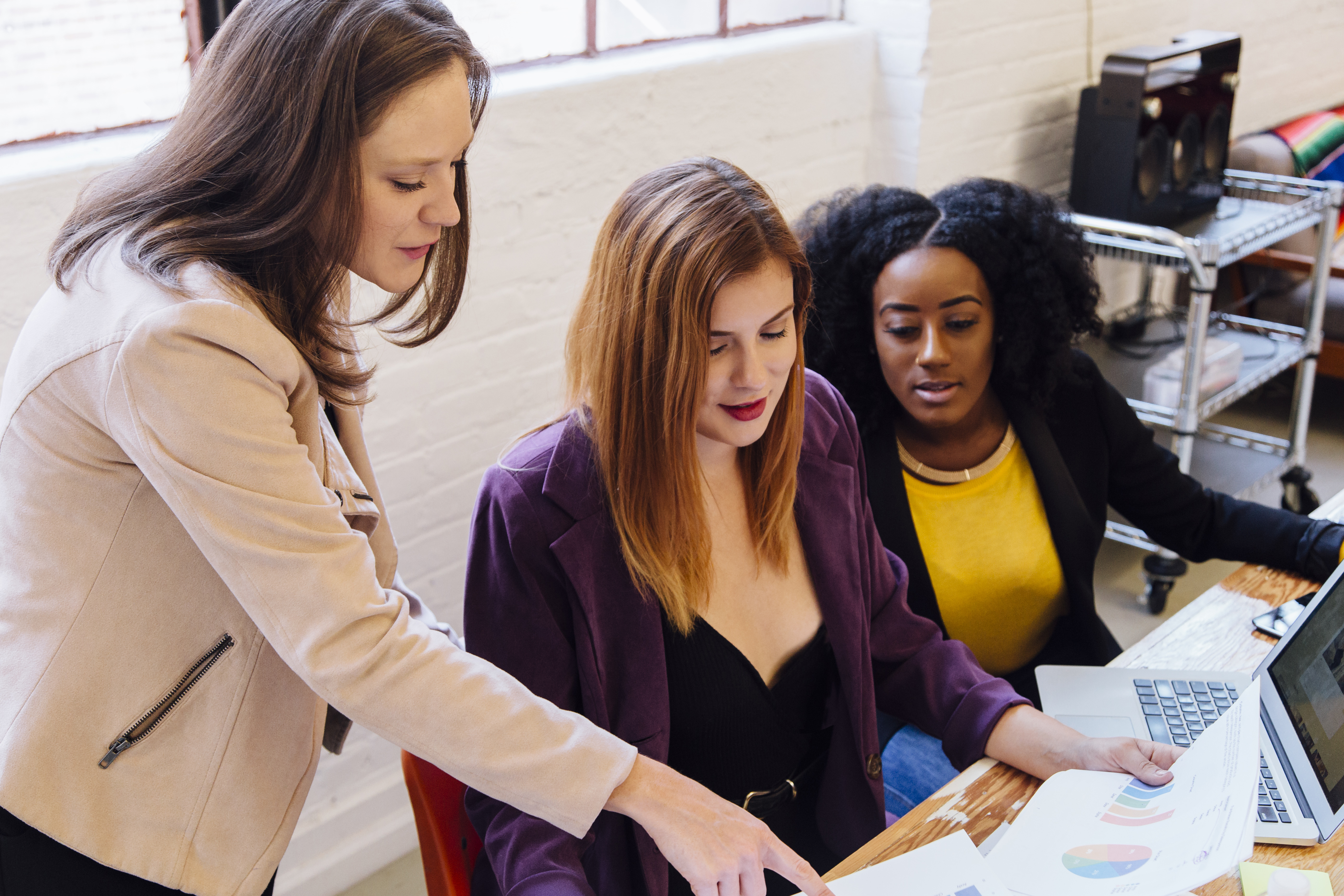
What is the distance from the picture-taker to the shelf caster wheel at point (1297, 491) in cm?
294

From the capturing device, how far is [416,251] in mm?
1033

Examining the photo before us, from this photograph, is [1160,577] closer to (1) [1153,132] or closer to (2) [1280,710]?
(1) [1153,132]

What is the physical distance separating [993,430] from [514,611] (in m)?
0.95

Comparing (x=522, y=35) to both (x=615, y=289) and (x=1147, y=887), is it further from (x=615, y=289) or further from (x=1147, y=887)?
(x=1147, y=887)

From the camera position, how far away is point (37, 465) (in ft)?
3.07

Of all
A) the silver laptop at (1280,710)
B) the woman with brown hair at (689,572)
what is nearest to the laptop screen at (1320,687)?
the silver laptop at (1280,710)

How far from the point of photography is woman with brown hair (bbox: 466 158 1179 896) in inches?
47.1

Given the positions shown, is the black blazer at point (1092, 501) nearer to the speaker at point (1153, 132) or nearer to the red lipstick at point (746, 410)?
the red lipstick at point (746, 410)

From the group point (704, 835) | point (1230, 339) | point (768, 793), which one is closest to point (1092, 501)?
point (768, 793)

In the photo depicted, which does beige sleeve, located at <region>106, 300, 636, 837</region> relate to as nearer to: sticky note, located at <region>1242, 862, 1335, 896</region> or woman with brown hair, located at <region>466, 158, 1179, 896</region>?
woman with brown hair, located at <region>466, 158, 1179, 896</region>

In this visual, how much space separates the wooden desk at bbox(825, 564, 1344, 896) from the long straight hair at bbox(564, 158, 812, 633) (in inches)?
12.4

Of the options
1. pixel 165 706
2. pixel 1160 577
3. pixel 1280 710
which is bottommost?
pixel 1160 577

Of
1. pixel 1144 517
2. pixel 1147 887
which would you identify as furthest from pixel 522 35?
pixel 1147 887

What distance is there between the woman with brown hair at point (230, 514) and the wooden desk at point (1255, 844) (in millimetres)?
226
